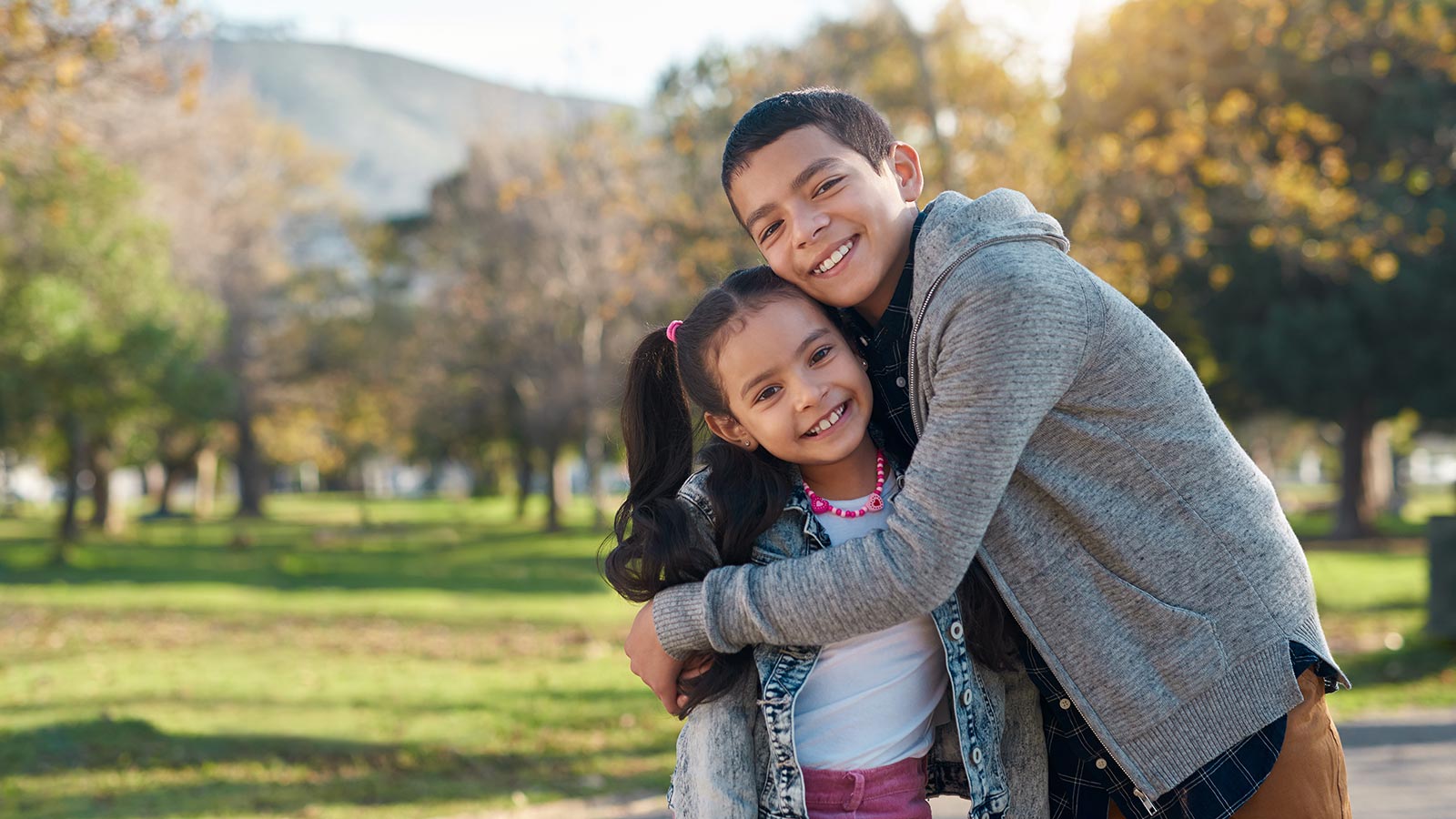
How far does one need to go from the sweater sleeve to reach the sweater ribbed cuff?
17cm

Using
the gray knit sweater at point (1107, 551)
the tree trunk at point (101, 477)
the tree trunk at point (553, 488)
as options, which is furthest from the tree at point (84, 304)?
the gray knit sweater at point (1107, 551)

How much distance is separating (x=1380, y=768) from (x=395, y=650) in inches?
344

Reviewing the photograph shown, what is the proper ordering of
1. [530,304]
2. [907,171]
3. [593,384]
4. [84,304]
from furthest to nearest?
1. [530,304]
2. [593,384]
3. [84,304]
4. [907,171]

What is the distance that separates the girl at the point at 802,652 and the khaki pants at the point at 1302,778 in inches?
15.9

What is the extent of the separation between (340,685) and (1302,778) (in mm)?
8771

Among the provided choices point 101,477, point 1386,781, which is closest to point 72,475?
point 101,477

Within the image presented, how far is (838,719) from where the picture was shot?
2.33 m

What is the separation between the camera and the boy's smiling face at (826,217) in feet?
7.71

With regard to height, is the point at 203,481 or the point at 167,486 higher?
the point at 203,481

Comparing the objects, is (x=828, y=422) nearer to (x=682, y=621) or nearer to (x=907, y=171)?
(x=682, y=621)

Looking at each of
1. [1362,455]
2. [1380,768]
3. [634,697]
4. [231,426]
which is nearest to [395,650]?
[634,697]

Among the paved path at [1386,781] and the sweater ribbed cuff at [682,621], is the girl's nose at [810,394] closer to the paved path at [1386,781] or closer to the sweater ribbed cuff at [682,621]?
the sweater ribbed cuff at [682,621]

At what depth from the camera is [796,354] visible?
2346mm

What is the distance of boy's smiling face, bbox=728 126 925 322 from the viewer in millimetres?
2350
